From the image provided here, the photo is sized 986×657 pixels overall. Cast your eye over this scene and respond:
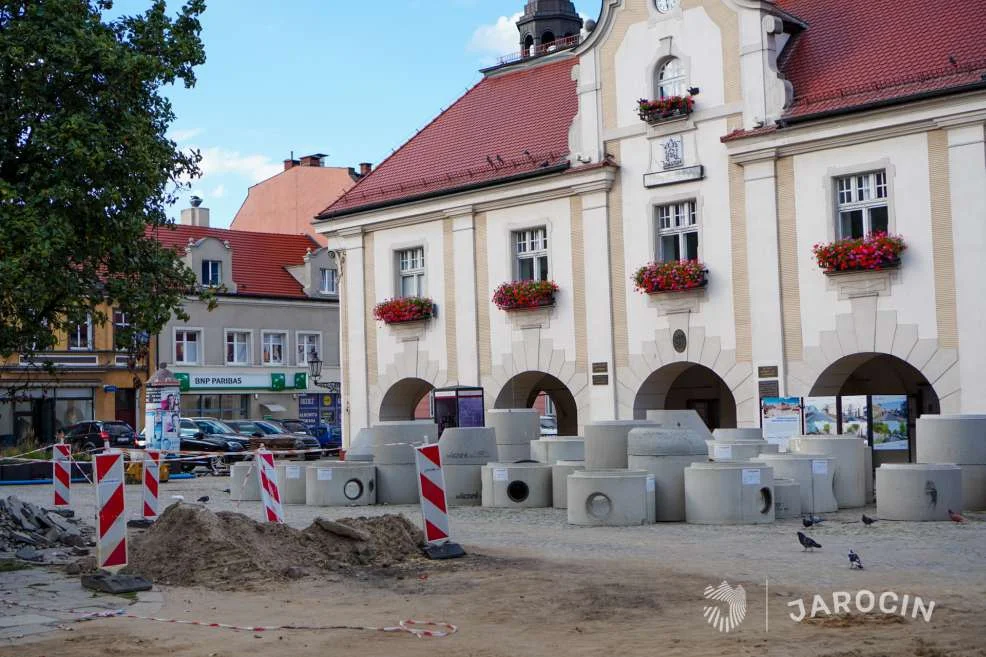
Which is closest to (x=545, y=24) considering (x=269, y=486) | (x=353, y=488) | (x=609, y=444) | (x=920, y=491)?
(x=353, y=488)

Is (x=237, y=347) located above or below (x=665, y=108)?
below

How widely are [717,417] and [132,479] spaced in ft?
49.7

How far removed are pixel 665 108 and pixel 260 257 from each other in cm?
3722

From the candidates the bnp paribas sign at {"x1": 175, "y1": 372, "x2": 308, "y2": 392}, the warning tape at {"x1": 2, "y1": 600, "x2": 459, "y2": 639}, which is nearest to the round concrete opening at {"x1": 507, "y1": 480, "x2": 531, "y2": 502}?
the warning tape at {"x1": 2, "y1": 600, "x2": 459, "y2": 639}

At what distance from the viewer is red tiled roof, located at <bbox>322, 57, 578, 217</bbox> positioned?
3406 centimetres

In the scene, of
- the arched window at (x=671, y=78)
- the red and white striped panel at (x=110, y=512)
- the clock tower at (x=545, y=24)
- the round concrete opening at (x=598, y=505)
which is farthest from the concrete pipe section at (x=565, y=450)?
the clock tower at (x=545, y=24)

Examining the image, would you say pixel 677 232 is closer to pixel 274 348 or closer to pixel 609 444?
pixel 609 444

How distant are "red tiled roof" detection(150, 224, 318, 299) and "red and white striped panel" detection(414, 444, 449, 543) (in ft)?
156

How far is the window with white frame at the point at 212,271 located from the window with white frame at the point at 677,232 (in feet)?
112

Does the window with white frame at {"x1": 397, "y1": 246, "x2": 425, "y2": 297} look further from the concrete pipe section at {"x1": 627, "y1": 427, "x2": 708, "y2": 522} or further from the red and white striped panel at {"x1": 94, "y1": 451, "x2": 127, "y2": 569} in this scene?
the red and white striped panel at {"x1": 94, "y1": 451, "x2": 127, "y2": 569}

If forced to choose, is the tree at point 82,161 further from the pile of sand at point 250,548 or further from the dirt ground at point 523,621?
the dirt ground at point 523,621

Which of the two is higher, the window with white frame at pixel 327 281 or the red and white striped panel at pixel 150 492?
the window with white frame at pixel 327 281

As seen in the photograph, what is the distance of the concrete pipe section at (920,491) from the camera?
752 inches

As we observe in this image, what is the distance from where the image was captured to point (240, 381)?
2406 inches
